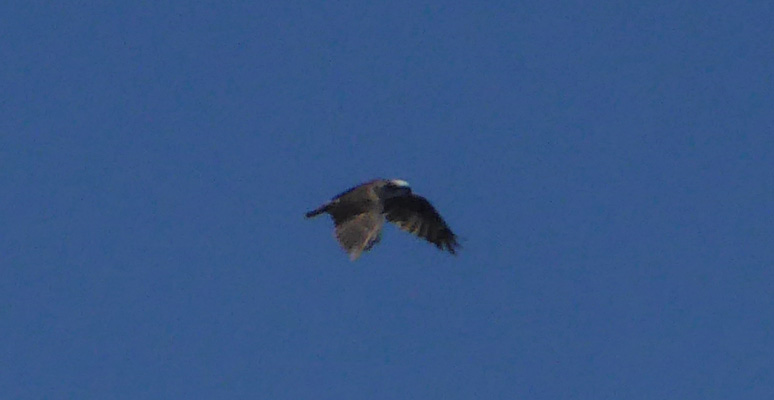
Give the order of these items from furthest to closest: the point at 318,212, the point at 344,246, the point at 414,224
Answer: the point at 414,224
the point at 318,212
the point at 344,246

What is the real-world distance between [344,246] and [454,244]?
17.9ft

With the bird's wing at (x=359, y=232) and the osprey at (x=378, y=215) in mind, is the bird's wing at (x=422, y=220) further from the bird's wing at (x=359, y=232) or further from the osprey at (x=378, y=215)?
the bird's wing at (x=359, y=232)

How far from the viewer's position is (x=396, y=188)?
3070 centimetres

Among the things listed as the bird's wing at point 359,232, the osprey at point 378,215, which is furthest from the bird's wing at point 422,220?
the bird's wing at point 359,232

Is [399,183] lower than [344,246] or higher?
higher

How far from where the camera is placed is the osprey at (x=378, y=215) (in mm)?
28156

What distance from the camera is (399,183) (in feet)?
101

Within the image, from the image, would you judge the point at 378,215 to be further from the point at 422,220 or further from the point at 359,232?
the point at 422,220

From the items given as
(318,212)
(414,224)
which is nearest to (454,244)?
(414,224)

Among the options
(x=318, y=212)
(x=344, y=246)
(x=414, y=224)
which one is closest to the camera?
(x=344, y=246)

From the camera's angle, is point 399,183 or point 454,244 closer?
point 399,183

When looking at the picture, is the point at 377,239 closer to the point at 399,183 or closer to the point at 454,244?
the point at 399,183

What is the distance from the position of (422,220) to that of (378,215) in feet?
11.6

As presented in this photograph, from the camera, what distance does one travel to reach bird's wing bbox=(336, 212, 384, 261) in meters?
27.8
